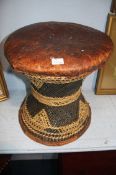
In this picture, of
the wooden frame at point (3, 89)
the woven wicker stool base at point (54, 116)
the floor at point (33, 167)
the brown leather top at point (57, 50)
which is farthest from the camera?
the floor at point (33, 167)

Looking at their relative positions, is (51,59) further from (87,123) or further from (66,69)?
(87,123)

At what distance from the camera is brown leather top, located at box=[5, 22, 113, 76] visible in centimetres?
48

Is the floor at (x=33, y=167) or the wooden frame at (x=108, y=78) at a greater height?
the wooden frame at (x=108, y=78)

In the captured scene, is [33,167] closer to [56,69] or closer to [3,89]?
[3,89]

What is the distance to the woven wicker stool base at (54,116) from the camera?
2.02ft

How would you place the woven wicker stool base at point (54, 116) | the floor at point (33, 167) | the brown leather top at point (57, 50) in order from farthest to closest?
the floor at point (33, 167)
the woven wicker stool base at point (54, 116)
the brown leather top at point (57, 50)

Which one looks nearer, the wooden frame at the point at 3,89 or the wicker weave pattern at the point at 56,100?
the wicker weave pattern at the point at 56,100

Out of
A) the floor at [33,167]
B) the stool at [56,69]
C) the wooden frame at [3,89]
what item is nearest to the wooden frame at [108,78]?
the stool at [56,69]

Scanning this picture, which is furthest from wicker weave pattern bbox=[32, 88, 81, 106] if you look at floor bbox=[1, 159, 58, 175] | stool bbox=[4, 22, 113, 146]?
floor bbox=[1, 159, 58, 175]

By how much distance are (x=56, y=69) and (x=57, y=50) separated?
0.23ft

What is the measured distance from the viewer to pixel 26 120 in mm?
713

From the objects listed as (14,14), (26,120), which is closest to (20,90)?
(26,120)

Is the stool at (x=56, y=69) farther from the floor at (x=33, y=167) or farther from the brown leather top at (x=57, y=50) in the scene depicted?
the floor at (x=33, y=167)

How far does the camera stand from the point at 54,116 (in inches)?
25.8
